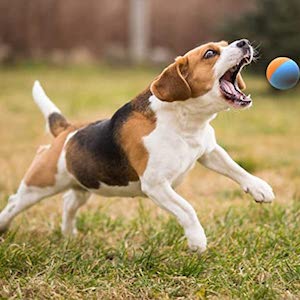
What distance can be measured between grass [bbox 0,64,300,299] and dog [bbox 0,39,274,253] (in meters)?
0.29

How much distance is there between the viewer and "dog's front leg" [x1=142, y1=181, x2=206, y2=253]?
3752 millimetres

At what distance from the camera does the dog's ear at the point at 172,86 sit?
3719 mm

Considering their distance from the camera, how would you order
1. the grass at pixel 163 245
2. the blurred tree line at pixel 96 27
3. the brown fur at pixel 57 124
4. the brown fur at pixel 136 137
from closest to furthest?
1. the grass at pixel 163 245
2. the brown fur at pixel 136 137
3. the brown fur at pixel 57 124
4. the blurred tree line at pixel 96 27

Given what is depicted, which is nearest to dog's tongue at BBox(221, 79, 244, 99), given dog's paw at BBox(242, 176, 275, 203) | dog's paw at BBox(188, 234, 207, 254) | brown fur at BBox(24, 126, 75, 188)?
dog's paw at BBox(242, 176, 275, 203)

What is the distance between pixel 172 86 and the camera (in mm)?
3721

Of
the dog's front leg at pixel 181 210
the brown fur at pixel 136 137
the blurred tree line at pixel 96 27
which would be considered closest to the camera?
the dog's front leg at pixel 181 210

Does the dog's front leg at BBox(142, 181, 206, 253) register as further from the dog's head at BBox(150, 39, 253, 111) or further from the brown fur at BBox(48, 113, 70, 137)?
the brown fur at BBox(48, 113, 70, 137)

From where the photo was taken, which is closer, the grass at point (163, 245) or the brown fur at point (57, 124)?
the grass at point (163, 245)

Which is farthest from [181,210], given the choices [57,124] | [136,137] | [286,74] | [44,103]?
[44,103]

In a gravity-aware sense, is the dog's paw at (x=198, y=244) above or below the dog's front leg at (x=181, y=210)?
below

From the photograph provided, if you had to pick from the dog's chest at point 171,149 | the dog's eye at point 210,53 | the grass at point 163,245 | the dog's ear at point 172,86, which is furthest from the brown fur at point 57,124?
the dog's eye at point 210,53

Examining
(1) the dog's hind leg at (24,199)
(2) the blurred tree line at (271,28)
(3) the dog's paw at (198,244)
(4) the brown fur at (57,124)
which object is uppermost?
(4) the brown fur at (57,124)

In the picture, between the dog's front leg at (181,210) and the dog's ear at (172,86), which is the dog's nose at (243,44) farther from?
the dog's front leg at (181,210)

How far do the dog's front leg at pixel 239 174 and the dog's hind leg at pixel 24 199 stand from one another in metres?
0.96
